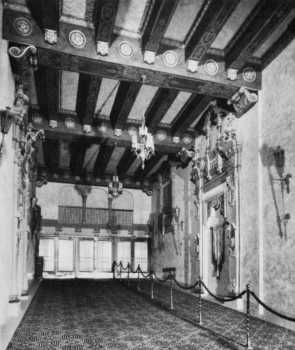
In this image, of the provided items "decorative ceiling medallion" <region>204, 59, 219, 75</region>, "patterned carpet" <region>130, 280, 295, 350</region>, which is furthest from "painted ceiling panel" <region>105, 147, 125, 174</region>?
"decorative ceiling medallion" <region>204, 59, 219, 75</region>

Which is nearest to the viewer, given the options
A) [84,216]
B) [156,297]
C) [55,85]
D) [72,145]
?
[55,85]

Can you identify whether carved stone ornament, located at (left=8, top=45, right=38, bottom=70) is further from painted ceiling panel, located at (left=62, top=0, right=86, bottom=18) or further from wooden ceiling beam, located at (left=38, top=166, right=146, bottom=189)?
wooden ceiling beam, located at (left=38, top=166, right=146, bottom=189)

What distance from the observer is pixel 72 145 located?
553 inches

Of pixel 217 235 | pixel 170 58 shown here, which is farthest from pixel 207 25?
pixel 217 235

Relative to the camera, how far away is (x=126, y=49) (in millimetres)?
7582

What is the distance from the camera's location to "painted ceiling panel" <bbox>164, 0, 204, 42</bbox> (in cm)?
660

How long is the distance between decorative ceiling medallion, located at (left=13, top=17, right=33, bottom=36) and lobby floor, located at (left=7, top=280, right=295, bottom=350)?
17.5ft

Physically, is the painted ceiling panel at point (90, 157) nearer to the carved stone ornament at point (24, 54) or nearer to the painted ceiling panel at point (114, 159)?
the painted ceiling panel at point (114, 159)

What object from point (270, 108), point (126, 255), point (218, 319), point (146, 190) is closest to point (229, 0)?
point (270, 108)

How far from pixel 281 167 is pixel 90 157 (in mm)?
9644

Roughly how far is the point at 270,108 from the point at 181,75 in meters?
2.07

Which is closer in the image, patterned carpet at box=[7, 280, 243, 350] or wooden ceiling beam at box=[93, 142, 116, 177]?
patterned carpet at box=[7, 280, 243, 350]

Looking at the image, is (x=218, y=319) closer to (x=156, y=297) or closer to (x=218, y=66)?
(x=156, y=297)

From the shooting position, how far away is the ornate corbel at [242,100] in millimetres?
8406
